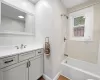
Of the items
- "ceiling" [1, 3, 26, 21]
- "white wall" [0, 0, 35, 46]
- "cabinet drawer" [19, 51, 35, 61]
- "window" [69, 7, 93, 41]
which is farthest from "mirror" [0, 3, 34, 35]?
"window" [69, 7, 93, 41]

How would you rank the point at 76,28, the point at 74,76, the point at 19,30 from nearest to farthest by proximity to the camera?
→ the point at 74,76, the point at 19,30, the point at 76,28

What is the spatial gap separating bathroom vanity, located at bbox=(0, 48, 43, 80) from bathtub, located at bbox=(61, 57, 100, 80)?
0.76 meters

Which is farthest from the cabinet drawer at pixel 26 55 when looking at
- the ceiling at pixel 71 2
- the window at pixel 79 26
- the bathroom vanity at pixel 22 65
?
the ceiling at pixel 71 2

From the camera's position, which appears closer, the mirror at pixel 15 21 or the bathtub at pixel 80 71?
the bathtub at pixel 80 71

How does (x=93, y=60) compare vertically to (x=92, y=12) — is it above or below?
below

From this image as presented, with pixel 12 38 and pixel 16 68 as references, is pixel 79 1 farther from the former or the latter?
pixel 16 68

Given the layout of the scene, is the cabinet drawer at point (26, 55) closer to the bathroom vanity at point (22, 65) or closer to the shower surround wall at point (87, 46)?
the bathroom vanity at point (22, 65)

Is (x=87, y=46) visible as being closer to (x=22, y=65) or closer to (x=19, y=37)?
(x=22, y=65)

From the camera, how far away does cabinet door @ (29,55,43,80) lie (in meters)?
1.52

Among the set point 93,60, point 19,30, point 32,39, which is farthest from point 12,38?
point 93,60

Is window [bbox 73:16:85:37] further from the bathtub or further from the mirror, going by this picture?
the mirror

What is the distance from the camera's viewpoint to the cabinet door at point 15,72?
1.04 m

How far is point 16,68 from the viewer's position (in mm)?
1214

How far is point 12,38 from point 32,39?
0.69 m
